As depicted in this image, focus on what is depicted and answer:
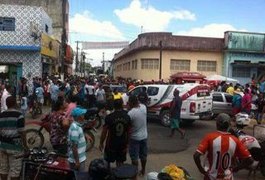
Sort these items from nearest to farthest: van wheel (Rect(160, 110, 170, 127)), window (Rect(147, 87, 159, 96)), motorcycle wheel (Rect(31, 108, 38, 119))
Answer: van wheel (Rect(160, 110, 170, 127)), window (Rect(147, 87, 159, 96)), motorcycle wheel (Rect(31, 108, 38, 119))

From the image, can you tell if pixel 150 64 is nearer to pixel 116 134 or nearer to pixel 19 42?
pixel 19 42

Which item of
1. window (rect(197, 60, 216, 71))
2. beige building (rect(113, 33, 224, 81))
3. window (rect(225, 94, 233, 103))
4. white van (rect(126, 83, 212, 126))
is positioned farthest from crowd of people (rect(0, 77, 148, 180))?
window (rect(197, 60, 216, 71))

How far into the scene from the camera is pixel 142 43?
42.1 meters

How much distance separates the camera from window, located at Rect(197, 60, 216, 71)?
140 ft

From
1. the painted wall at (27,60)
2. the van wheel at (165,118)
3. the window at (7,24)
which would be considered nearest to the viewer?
the van wheel at (165,118)

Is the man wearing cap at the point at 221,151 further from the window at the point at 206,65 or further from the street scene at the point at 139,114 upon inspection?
the window at the point at 206,65

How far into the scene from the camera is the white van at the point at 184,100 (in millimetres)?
17922

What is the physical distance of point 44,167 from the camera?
6.04 m

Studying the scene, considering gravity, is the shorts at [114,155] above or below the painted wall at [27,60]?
below

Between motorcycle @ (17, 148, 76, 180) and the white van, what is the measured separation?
11924 mm

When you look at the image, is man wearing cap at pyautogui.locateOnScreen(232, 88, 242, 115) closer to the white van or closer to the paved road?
the paved road

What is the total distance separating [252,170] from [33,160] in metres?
5.62

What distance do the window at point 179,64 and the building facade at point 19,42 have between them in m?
16.7

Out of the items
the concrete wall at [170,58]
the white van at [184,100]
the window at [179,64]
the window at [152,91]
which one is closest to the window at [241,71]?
the concrete wall at [170,58]
